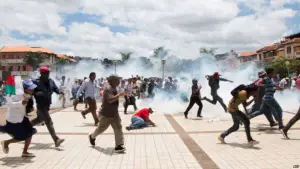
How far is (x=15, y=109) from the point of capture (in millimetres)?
6141

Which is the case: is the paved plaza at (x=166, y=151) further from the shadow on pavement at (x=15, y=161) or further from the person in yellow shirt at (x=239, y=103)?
the person in yellow shirt at (x=239, y=103)

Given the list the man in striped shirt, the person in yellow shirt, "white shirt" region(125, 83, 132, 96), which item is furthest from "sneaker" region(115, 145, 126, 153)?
"white shirt" region(125, 83, 132, 96)

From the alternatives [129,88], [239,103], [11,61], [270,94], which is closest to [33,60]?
[11,61]

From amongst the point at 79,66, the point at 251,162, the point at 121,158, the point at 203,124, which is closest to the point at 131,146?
the point at 121,158

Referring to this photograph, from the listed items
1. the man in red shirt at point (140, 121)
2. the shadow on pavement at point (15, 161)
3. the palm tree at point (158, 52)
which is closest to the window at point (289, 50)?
the palm tree at point (158, 52)

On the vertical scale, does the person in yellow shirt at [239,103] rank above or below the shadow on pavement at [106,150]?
above

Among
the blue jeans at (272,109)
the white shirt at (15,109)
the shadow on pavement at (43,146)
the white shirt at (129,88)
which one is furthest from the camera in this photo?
the white shirt at (129,88)

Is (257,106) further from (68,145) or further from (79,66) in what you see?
(79,66)

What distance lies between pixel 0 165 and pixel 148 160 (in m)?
2.52

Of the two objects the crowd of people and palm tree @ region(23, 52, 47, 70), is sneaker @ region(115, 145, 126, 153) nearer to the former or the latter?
the crowd of people

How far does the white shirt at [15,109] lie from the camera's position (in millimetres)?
6129

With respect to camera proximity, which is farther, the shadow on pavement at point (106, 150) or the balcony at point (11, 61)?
the balcony at point (11, 61)

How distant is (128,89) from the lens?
15.1 m

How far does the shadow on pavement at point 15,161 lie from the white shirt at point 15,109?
70 centimetres
